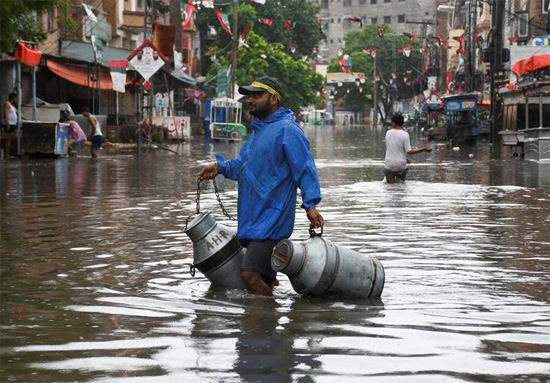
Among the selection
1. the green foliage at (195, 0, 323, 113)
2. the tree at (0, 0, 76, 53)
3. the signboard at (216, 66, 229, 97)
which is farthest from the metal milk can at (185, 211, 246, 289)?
the green foliage at (195, 0, 323, 113)

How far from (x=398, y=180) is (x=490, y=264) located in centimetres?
1055

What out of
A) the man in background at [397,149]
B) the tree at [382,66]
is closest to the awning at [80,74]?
the man in background at [397,149]

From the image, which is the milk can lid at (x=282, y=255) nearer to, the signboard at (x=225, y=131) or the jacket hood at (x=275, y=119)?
the jacket hood at (x=275, y=119)

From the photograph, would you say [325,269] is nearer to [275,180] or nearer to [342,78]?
[275,180]

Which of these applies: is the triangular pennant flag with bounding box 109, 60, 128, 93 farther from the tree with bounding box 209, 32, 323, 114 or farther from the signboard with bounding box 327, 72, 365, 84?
the signboard with bounding box 327, 72, 365, 84

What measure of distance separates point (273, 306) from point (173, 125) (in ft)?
142

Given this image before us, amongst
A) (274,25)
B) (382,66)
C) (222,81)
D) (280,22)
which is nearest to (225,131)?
(222,81)

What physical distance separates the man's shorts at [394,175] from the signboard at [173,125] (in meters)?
29.9

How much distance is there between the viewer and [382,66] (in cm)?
15425

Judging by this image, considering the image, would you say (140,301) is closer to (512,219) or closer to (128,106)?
(512,219)

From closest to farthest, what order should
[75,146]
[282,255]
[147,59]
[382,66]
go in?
[282,255] → [75,146] → [147,59] → [382,66]

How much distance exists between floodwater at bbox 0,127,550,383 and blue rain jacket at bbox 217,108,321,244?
500mm

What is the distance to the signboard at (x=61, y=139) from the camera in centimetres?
3112

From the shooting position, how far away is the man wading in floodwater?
25.4 feet
